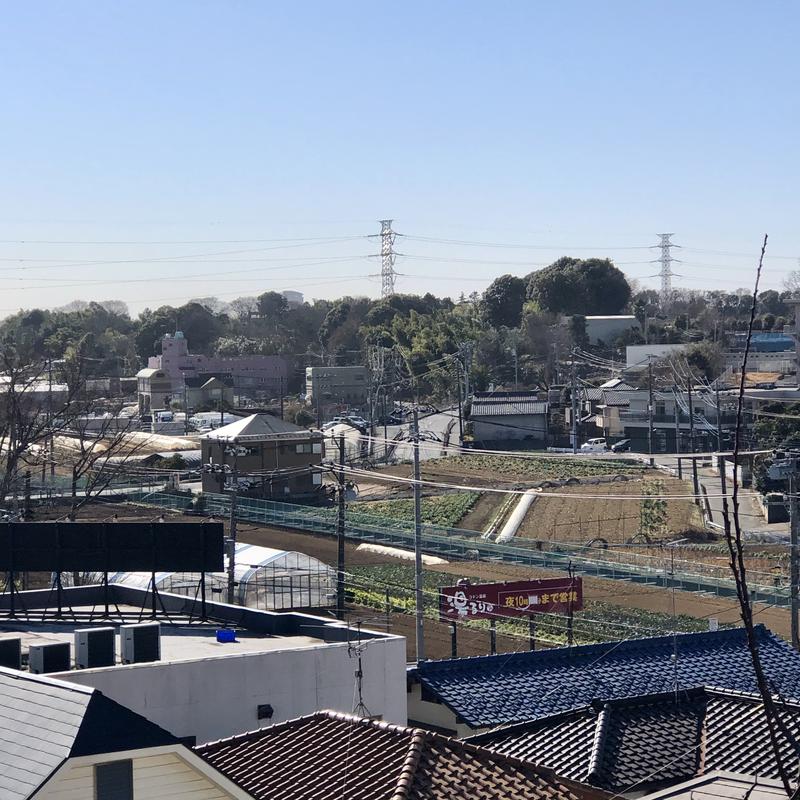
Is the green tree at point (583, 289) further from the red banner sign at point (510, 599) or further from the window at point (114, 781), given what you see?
the window at point (114, 781)

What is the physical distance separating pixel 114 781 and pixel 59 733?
446 mm

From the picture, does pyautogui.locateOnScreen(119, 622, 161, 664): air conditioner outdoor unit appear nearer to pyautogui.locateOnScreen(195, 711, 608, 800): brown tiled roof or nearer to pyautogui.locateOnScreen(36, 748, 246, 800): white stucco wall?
pyautogui.locateOnScreen(195, 711, 608, 800): brown tiled roof

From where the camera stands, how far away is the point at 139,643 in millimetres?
13664

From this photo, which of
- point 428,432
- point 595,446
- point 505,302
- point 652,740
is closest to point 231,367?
point 505,302

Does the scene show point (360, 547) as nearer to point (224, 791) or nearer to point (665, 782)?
point (665, 782)

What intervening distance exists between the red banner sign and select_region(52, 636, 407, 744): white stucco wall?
9050mm

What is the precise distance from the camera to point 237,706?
1377 cm

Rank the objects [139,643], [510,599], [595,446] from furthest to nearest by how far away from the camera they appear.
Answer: [595,446] → [510,599] → [139,643]

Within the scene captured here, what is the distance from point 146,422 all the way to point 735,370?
3672cm

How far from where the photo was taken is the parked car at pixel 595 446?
187 feet

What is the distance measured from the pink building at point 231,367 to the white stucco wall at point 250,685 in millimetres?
75826

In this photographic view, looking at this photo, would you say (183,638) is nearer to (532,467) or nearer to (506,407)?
(532,467)

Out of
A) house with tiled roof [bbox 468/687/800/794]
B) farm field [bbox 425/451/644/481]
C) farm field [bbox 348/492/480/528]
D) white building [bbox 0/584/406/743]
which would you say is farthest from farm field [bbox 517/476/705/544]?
house with tiled roof [bbox 468/687/800/794]

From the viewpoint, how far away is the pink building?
90.8m
